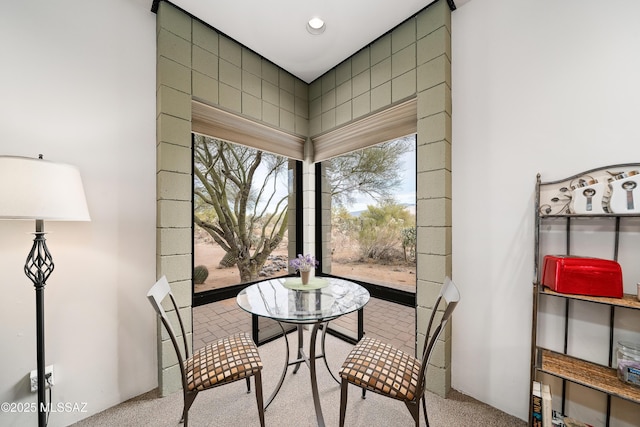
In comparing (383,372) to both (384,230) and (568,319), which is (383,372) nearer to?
(568,319)

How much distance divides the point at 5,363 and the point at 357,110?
9.57ft

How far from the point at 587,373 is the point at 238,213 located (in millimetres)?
2574

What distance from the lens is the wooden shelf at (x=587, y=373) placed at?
→ 3.59 ft

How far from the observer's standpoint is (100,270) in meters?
1.61

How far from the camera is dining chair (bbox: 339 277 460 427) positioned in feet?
3.88

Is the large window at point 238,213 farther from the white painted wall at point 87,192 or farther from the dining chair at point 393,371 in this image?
the dining chair at point 393,371

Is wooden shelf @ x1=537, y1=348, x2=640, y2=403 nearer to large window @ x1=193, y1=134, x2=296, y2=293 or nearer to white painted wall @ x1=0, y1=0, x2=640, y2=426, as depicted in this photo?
white painted wall @ x1=0, y1=0, x2=640, y2=426

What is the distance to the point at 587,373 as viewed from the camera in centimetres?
123

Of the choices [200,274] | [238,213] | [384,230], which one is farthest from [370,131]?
[200,274]

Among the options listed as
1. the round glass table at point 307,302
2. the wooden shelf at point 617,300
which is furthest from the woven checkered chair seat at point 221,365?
the wooden shelf at point 617,300

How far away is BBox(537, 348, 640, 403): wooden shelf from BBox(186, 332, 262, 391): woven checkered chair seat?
62.5 inches

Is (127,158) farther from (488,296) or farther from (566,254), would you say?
(566,254)

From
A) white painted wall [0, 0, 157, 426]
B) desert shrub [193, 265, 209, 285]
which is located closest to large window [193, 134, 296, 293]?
desert shrub [193, 265, 209, 285]

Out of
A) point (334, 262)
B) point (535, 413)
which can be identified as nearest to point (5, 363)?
point (334, 262)
